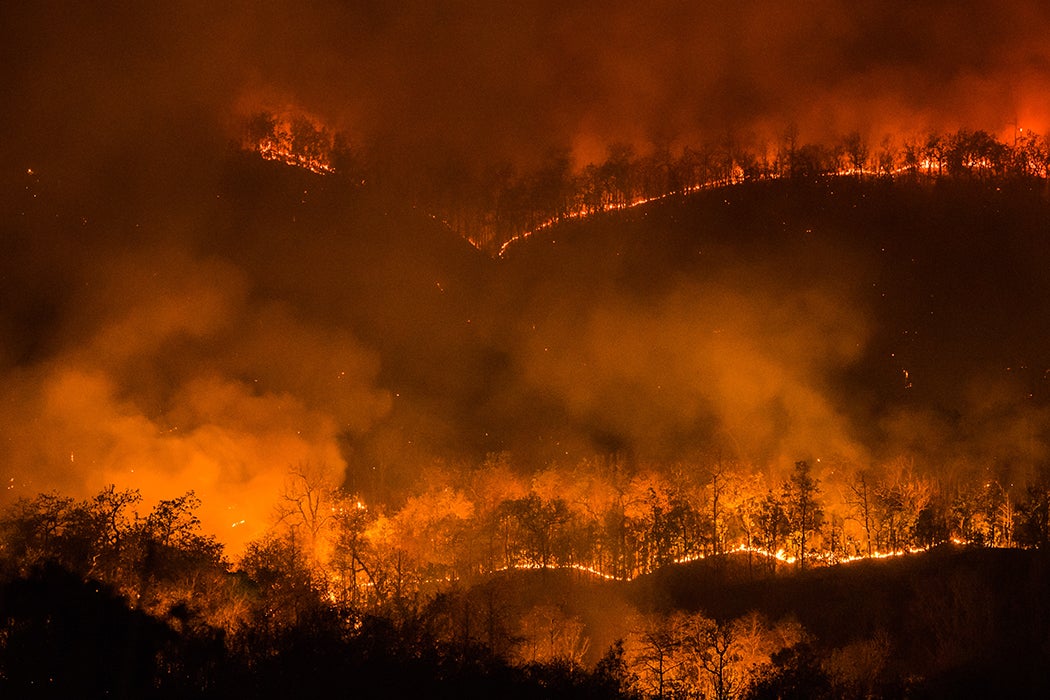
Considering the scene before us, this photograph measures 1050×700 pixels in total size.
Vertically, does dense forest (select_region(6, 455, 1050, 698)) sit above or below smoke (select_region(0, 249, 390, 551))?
below

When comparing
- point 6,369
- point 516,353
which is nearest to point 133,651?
point 6,369

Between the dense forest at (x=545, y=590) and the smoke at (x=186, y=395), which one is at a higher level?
the smoke at (x=186, y=395)

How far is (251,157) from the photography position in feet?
276

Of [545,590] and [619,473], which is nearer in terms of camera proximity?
[545,590]

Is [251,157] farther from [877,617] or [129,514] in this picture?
[877,617]

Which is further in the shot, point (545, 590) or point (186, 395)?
point (186, 395)

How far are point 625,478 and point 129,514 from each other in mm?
28487

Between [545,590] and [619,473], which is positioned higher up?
[619,473]

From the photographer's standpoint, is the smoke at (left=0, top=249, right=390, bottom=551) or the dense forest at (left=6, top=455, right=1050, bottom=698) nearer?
the dense forest at (left=6, top=455, right=1050, bottom=698)

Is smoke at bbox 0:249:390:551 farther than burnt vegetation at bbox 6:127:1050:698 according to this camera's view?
Yes

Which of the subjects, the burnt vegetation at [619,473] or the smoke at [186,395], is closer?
the burnt vegetation at [619,473]

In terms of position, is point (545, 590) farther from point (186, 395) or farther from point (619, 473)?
point (186, 395)

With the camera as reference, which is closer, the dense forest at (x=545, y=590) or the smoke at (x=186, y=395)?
the dense forest at (x=545, y=590)

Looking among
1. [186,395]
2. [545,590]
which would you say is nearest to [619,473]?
[545,590]
